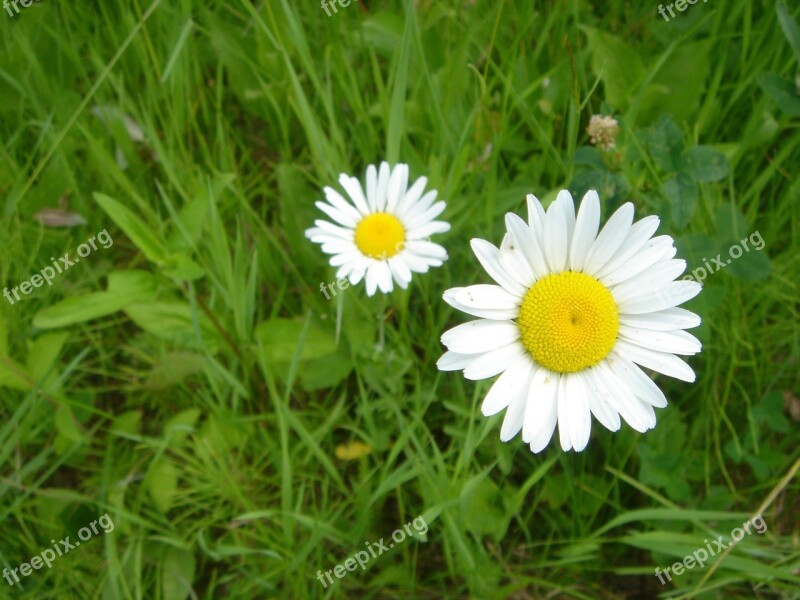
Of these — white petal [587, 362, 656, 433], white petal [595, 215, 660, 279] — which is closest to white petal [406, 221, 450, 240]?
white petal [595, 215, 660, 279]

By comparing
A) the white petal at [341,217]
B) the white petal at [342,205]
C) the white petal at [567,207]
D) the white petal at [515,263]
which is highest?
the white petal at [342,205]

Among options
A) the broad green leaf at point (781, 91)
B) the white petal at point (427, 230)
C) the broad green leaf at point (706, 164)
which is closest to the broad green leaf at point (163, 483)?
the white petal at point (427, 230)

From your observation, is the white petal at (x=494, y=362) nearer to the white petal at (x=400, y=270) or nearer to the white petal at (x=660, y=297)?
the white petal at (x=660, y=297)

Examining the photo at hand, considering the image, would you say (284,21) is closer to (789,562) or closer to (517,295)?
(517,295)

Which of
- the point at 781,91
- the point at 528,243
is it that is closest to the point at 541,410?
the point at 528,243

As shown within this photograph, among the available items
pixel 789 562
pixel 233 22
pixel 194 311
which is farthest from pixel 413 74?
pixel 789 562

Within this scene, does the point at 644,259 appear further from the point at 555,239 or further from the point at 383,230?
the point at 383,230

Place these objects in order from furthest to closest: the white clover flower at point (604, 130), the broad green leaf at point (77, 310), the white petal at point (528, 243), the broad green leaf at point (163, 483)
Answer: the broad green leaf at point (163, 483)
the broad green leaf at point (77, 310)
the white clover flower at point (604, 130)
the white petal at point (528, 243)

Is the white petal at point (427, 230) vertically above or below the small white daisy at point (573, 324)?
above

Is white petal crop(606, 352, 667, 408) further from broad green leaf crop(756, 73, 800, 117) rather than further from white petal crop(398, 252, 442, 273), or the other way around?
broad green leaf crop(756, 73, 800, 117)
